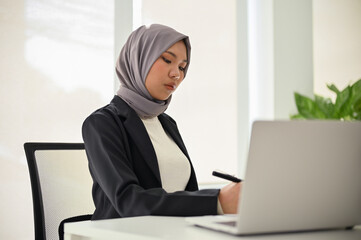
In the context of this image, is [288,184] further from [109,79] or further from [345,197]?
[109,79]

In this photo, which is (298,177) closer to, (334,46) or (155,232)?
(155,232)

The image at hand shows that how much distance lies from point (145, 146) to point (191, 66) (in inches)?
89.4

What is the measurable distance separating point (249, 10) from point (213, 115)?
1009mm

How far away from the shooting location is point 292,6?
14.3ft

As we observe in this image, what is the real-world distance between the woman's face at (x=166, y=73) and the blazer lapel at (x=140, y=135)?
0.15 meters

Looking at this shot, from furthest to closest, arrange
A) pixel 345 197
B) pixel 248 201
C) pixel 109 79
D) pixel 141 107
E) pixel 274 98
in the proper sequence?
pixel 274 98 < pixel 109 79 < pixel 141 107 < pixel 345 197 < pixel 248 201

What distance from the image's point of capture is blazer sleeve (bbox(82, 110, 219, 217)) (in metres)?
1.25

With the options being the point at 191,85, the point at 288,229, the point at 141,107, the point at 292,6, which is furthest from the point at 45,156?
the point at 292,6

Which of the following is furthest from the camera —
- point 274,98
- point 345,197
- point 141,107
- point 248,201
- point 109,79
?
point 274,98

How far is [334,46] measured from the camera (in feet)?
14.6

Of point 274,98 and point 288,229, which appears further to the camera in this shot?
point 274,98

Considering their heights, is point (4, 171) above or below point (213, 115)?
below

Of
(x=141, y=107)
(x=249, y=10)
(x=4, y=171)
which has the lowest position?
(x=4, y=171)

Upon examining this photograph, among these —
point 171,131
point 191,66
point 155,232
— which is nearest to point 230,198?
point 155,232
